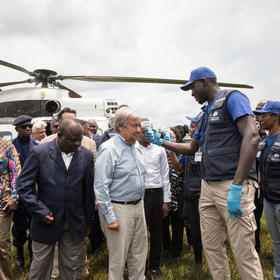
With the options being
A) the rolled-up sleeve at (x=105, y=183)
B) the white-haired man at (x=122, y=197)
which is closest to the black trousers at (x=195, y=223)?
the white-haired man at (x=122, y=197)

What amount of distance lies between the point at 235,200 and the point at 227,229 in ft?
1.37

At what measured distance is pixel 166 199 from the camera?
379 centimetres

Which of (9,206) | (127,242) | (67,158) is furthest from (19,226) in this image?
(127,242)

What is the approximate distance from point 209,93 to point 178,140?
2094 mm

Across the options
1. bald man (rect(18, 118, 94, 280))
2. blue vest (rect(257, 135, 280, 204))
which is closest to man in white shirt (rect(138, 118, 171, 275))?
bald man (rect(18, 118, 94, 280))

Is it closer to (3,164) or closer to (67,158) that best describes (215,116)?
(67,158)

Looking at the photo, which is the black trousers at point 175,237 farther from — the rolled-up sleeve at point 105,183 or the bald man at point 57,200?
the rolled-up sleeve at point 105,183

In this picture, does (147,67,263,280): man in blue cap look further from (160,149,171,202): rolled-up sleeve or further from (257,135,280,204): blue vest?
(160,149,171,202): rolled-up sleeve

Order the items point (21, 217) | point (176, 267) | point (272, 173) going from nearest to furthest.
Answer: point (272, 173) < point (176, 267) < point (21, 217)

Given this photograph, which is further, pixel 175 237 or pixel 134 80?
pixel 134 80

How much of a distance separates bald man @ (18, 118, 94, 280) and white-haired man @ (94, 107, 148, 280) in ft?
0.84

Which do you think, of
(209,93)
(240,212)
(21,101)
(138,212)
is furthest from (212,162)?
(21,101)

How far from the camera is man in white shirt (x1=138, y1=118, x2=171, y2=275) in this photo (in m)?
3.53

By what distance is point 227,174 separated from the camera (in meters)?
2.23
